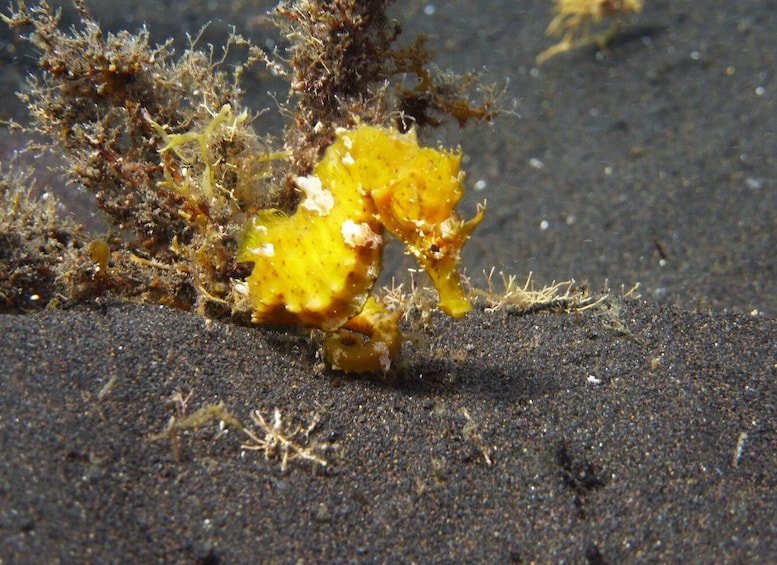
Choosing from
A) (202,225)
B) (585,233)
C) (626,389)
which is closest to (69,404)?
(202,225)

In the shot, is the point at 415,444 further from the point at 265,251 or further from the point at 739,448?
the point at 739,448

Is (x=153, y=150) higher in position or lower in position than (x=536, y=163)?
higher

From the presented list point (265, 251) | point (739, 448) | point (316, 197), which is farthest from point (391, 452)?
point (739, 448)

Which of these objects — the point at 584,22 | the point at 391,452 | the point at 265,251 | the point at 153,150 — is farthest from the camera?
the point at 584,22

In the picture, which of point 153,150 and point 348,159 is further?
point 153,150

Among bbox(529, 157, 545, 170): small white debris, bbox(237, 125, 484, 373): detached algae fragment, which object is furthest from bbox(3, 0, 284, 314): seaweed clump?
bbox(529, 157, 545, 170): small white debris

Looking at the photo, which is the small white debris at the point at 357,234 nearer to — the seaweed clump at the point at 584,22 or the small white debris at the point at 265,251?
the small white debris at the point at 265,251

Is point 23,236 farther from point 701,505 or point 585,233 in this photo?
point 585,233

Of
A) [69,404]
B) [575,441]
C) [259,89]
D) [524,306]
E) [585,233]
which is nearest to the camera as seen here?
[69,404]
